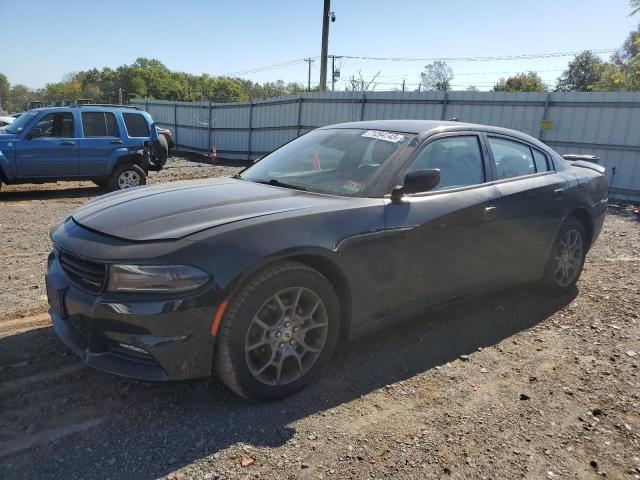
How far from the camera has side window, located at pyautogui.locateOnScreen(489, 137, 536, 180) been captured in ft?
13.7

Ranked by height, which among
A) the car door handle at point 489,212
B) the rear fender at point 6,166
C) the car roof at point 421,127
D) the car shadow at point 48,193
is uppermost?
the car roof at point 421,127

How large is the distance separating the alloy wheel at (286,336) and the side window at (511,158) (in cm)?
215

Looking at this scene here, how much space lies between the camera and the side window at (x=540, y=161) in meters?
4.61

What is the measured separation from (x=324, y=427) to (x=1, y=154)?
962cm

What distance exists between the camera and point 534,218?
14.0 feet

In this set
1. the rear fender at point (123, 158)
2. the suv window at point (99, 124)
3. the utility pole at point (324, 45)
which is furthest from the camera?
the utility pole at point (324, 45)

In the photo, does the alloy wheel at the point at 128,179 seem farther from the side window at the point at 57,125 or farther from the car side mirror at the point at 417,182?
the car side mirror at the point at 417,182

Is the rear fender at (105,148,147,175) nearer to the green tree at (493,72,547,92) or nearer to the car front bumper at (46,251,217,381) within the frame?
the car front bumper at (46,251,217,381)

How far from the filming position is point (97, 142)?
34.7 feet

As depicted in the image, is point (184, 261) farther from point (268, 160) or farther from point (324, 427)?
point (268, 160)

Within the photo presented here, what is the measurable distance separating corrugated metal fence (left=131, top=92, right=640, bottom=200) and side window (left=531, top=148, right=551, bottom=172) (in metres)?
7.95

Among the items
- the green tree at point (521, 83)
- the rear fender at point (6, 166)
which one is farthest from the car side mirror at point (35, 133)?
the green tree at point (521, 83)

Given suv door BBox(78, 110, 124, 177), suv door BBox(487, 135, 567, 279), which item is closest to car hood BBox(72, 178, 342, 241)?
suv door BBox(487, 135, 567, 279)

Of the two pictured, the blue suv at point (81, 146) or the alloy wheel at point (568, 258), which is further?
the blue suv at point (81, 146)
